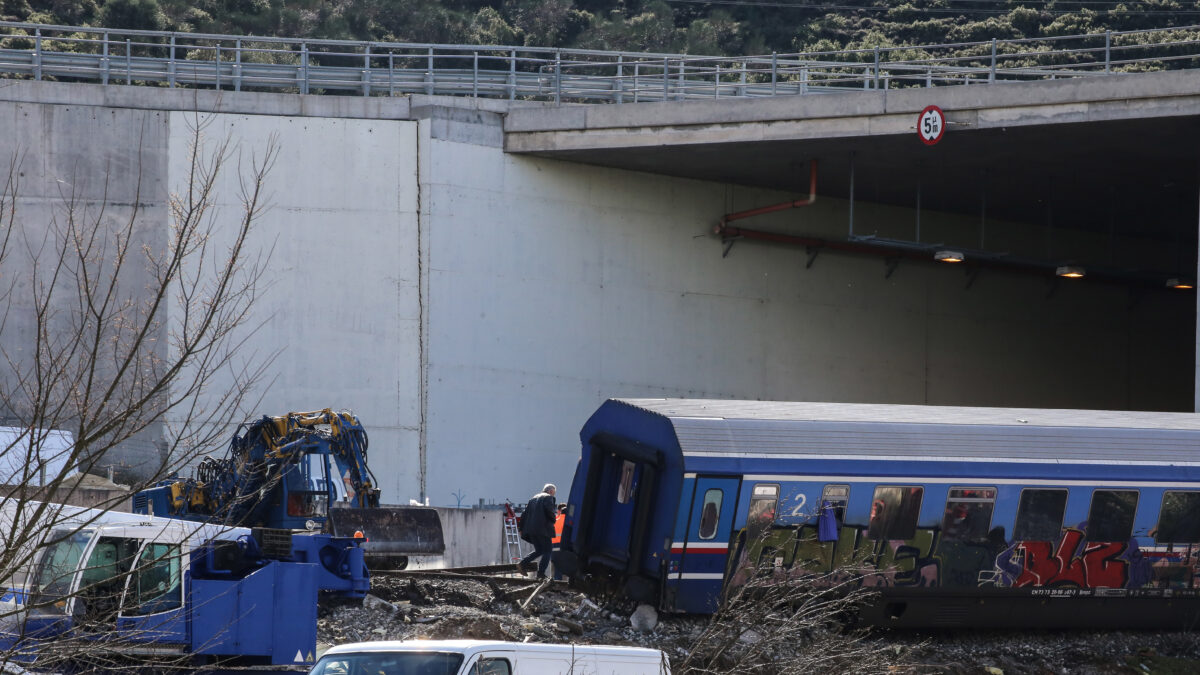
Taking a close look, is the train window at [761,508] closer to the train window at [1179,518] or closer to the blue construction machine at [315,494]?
the blue construction machine at [315,494]

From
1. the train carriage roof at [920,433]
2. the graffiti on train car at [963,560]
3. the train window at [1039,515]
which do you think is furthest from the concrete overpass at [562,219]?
the train window at [1039,515]

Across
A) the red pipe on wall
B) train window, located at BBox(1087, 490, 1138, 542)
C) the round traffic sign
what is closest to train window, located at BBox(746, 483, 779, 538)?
train window, located at BBox(1087, 490, 1138, 542)

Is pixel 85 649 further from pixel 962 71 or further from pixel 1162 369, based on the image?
pixel 1162 369

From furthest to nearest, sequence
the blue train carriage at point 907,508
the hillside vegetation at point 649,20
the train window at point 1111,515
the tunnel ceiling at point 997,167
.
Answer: the hillside vegetation at point 649,20
the tunnel ceiling at point 997,167
the train window at point 1111,515
the blue train carriage at point 907,508

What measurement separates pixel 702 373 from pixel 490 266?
5.80 m

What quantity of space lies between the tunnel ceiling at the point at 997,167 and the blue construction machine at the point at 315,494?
1122 cm

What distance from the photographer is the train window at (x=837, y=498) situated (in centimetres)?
1786

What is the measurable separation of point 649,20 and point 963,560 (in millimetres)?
60598

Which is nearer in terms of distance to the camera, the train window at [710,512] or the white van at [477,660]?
the white van at [477,660]

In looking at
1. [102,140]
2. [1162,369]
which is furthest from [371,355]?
[1162,369]

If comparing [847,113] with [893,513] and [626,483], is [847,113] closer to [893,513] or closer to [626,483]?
[893,513]

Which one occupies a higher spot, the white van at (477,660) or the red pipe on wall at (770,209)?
the red pipe on wall at (770,209)

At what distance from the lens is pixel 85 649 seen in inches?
286

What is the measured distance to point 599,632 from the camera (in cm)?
1739
